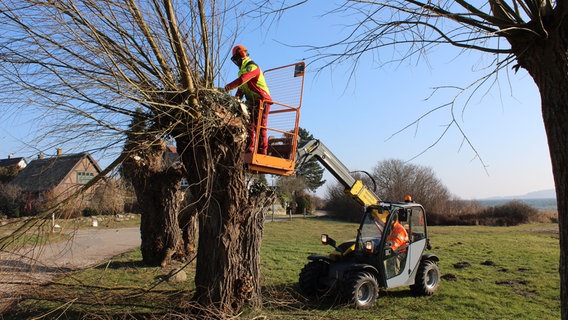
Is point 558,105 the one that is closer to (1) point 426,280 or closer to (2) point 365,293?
(2) point 365,293

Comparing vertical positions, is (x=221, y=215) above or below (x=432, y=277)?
above

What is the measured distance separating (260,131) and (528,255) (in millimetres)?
12711

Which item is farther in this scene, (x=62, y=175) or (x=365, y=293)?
(x=365, y=293)

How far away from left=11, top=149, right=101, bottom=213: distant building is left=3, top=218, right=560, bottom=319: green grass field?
1.06m

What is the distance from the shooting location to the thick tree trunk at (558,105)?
149 inches

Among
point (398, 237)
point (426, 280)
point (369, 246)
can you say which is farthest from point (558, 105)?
point (426, 280)

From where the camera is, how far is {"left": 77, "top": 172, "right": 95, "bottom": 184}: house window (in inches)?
219

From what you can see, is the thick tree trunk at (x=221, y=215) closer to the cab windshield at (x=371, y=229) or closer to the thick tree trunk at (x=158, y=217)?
the cab windshield at (x=371, y=229)

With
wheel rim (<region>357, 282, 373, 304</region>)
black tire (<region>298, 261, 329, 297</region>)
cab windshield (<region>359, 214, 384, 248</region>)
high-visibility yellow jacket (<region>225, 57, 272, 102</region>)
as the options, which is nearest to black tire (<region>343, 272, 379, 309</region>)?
wheel rim (<region>357, 282, 373, 304</region>)

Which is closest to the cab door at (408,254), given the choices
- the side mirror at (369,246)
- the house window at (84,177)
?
the side mirror at (369,246)

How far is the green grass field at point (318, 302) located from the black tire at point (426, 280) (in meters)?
0.16

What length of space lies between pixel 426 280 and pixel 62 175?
712 centimetres

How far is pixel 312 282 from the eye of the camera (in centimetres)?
884

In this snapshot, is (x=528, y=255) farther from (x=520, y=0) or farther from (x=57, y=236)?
(x=57, y=236)
